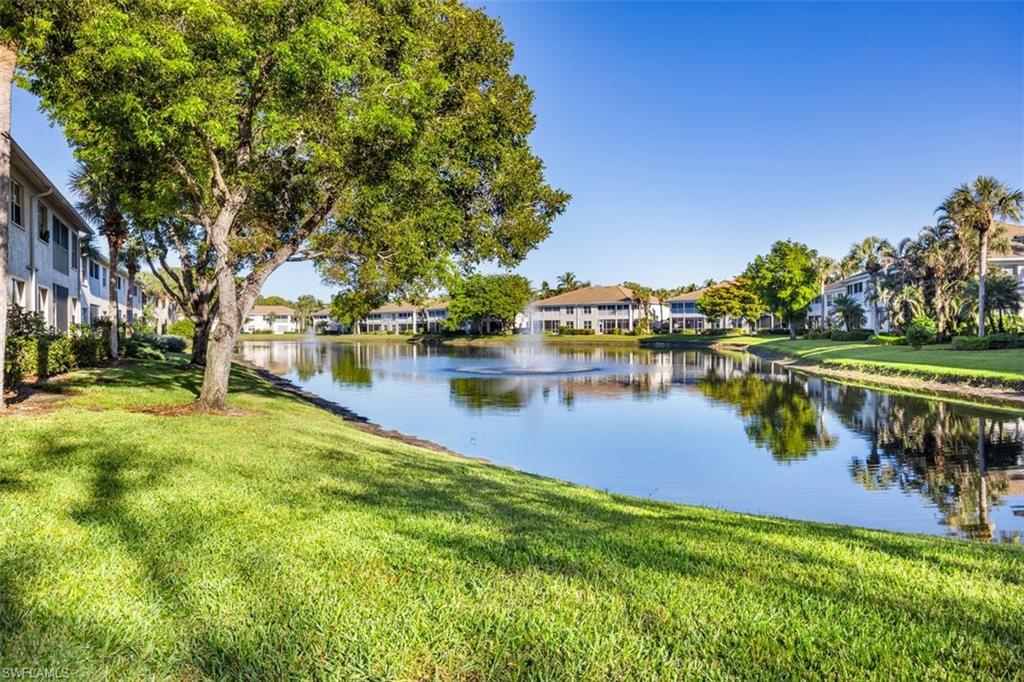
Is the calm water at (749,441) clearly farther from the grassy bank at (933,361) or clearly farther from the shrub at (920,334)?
the shrub at (920,334)

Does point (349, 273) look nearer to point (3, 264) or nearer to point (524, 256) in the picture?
point (524, 256)

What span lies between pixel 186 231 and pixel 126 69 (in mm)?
15251

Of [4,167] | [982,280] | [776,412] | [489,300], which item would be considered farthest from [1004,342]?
[489,300]

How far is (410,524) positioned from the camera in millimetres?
5727

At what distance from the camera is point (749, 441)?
695 inches

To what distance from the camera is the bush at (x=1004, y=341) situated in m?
36.6

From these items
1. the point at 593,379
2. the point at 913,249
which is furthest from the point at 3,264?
the point at 913,249

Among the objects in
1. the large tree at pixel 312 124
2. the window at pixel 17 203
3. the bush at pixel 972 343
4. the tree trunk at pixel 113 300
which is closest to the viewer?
the large tree at pixel 312 124

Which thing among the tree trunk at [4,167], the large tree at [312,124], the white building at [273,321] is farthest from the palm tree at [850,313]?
the white building at [273,321]

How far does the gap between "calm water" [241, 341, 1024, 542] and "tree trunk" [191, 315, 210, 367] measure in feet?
16.7

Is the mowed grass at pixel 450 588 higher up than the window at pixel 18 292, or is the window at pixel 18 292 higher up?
the window at pixel 18 292

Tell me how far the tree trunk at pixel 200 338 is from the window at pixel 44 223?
5.71 metres

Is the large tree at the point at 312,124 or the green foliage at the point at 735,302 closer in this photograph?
the large tree at the point at 312,124

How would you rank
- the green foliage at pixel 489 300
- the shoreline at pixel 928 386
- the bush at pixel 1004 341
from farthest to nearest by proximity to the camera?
1. the green foliage at pixel 489 300
2. the bush at pixel 1004 341
3. the shoreline at pixel 928 386
